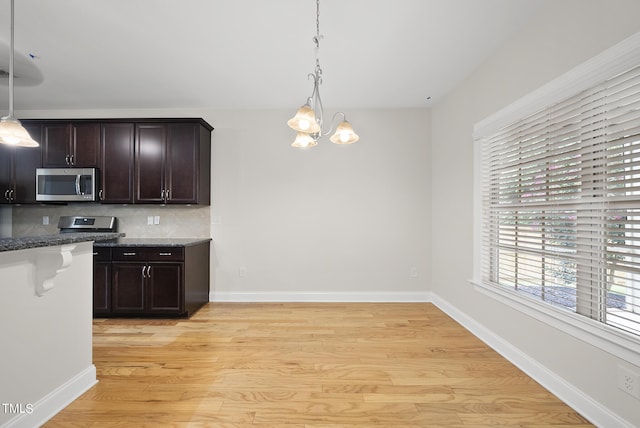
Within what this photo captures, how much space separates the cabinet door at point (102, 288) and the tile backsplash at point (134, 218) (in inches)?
28.3

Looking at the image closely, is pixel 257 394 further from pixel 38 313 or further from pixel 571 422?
pixel 571 422

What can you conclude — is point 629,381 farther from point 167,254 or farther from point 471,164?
point 167,254

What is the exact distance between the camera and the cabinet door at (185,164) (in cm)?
361

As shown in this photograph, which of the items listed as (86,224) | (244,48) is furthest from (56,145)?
(244,48)

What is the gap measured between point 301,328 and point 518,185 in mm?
2493

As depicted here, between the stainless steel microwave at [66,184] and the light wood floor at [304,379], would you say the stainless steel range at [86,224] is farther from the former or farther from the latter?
the light wood floor at [304,379]

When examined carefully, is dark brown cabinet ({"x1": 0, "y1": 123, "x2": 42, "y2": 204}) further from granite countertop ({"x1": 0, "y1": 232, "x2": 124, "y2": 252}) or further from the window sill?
the window sill

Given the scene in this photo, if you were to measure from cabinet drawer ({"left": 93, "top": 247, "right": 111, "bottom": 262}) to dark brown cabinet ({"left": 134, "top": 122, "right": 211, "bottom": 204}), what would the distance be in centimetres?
70

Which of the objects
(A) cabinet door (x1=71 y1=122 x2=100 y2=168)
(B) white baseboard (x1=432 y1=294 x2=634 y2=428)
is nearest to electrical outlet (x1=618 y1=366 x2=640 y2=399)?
(B) white baseboard (x1=432 y1=294 x2=634 y2=428)

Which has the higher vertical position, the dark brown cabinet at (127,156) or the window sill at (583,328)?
the dark brown cabinet at (127,156)

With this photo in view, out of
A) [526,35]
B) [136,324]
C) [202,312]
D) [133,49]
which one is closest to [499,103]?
[526,35]

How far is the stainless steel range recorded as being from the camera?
150 inches

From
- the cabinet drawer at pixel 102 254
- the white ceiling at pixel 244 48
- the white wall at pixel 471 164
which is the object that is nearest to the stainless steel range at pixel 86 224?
the cabinet drawer at pixel 102 254

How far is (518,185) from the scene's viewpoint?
237 cm
